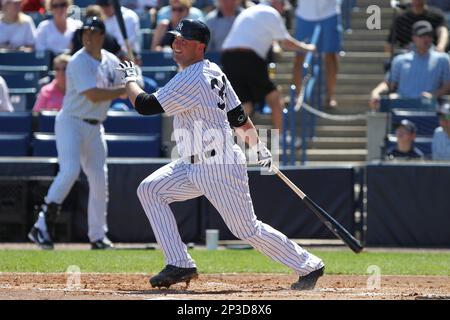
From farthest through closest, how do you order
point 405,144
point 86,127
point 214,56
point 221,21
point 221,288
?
point 221,21 < point 214,56 < point 405,144 < point 86,127 < point 221,288

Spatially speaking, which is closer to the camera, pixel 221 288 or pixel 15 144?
pixel 221 288

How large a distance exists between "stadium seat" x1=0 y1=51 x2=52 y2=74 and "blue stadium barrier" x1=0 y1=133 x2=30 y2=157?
132 centimetres

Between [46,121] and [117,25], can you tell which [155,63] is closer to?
[117,25]

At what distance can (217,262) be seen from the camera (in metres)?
10.4

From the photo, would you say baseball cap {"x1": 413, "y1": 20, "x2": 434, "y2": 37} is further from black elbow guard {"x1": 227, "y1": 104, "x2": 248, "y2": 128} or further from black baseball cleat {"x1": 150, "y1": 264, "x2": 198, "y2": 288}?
black baseball cleat {"x1": 150, "y1": 264, "x2": 198, "y2": 288}

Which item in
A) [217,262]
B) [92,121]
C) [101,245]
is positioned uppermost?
[92,121]

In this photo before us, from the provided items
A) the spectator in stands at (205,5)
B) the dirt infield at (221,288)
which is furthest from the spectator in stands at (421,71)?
the dirt infield at (221,288)

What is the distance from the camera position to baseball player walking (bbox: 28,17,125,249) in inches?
436

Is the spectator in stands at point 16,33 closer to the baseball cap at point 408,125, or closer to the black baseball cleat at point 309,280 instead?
the baseball cap at point 408,125

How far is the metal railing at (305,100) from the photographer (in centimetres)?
1302

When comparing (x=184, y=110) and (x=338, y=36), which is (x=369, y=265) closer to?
(x=184, y=110)

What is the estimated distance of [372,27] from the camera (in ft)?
50.9

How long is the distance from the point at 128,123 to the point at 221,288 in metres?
5.85

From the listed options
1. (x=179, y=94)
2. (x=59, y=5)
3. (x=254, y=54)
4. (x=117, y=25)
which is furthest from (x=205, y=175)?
(x=59, y=5)
